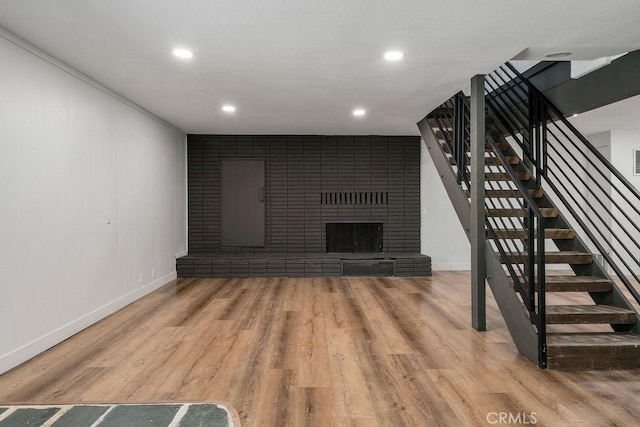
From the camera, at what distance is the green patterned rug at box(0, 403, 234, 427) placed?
2.01 m

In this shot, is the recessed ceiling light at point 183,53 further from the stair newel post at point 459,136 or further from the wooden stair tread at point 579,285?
the wooden stair tread at point 579,285

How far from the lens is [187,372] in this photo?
2.64 m

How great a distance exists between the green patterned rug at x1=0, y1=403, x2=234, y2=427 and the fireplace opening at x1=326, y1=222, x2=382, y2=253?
496 centimetres

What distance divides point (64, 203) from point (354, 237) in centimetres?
479

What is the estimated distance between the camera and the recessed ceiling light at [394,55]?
10.1ft

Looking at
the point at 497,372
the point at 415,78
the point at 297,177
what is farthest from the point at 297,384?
the point at 297,177

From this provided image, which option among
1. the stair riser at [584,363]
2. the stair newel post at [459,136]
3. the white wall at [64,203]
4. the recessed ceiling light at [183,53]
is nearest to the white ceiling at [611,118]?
the stair newel post at [459,136]

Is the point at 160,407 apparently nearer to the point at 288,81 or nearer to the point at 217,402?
the point at 217,402

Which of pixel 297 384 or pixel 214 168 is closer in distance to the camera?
pixel 297 384

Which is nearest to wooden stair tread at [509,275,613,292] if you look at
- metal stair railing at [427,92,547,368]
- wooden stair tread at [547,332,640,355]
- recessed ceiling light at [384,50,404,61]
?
metal stair railing at [427,92,547,368]

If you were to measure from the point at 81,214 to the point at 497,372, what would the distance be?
3972 mm

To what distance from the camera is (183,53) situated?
10.0 ft

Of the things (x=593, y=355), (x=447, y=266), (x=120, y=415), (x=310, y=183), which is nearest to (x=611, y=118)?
(x=447, y=266)

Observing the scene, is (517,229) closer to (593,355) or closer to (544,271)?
(544,271)
